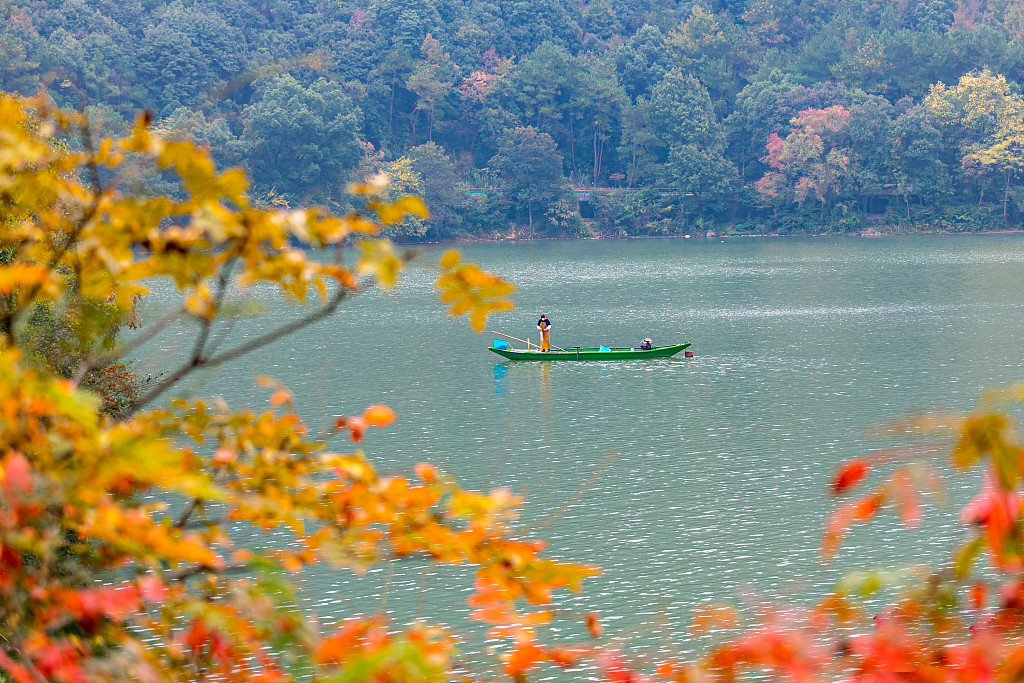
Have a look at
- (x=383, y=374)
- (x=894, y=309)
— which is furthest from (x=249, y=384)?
(x=894, y=309)

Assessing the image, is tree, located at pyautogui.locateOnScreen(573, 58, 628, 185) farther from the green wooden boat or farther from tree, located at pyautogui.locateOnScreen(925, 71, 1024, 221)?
the green wooden boat

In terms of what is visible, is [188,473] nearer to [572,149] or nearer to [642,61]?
[572,149]

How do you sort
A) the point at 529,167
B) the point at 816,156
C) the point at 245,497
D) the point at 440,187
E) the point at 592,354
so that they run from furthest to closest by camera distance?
the point at 529,167
the point at 440,187
the point at 816,156
the point at 592,354
the point at 245,497

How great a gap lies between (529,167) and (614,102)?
10145 millimetres

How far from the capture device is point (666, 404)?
25.3 m

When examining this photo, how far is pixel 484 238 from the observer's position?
289 feet

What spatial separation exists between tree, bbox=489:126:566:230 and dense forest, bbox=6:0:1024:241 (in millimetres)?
171

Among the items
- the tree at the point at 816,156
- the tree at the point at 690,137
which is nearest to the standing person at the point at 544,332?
the tree at the point at 816,156

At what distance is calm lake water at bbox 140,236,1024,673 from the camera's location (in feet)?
45.9

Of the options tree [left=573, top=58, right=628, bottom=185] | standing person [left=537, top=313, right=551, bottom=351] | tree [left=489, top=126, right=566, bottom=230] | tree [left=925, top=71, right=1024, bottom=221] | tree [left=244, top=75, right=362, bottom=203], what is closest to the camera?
standing person [left=537, top=313, right=551, bottom=351]

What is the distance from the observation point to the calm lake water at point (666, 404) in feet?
45.9

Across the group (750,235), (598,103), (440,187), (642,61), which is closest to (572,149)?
(598,103)

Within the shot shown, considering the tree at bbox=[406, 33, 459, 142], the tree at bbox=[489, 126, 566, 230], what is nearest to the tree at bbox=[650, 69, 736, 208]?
the tree at bbox=[489, 126, 566, 230]

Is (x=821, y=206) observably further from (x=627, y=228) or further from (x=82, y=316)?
(x=82, y=316)
